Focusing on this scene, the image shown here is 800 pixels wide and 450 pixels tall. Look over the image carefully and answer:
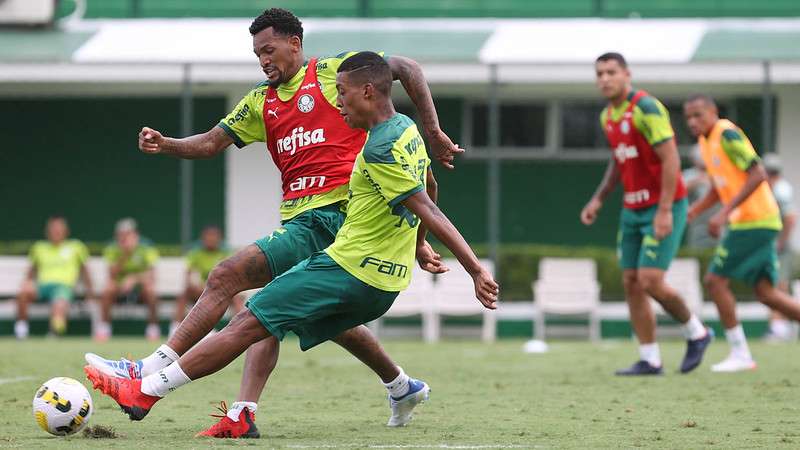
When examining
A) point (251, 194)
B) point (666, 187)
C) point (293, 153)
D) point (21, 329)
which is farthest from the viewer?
point (251, 194)

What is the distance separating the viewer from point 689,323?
11.8m

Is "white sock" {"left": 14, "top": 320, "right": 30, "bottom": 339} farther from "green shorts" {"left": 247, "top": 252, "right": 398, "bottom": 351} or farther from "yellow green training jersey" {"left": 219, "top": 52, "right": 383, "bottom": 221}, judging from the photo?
"green shorts" {"left": 247, "top": 252, "right": 398, "bottom": 351}

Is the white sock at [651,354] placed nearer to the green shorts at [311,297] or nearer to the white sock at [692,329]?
the white sock at [692,329]

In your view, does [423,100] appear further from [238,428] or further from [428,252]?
Answer: [238,428]

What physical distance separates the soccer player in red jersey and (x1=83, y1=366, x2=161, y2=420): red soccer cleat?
42cm

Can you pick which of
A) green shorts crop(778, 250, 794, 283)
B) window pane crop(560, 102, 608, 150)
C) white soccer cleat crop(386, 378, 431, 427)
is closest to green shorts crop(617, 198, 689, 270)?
white soccer cleat crop(386, 378, 431, 427)

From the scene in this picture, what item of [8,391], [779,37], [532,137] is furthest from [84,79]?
[8,391]

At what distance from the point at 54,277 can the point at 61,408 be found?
13301 millimetres

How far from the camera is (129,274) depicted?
20234mm

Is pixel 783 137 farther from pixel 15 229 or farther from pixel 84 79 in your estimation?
pixel 15 229

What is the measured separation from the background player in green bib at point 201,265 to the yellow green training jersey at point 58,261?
1.52 m

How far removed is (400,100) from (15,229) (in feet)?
22.1

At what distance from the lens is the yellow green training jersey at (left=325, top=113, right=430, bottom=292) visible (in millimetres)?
6883

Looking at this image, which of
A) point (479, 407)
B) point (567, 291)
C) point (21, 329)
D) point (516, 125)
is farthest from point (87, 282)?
point (479, 407)
